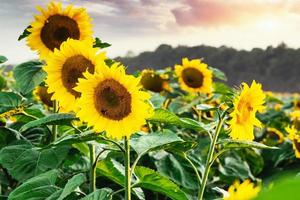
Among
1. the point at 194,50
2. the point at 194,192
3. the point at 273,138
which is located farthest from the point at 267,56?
the point at 194,192

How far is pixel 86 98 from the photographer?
121cm

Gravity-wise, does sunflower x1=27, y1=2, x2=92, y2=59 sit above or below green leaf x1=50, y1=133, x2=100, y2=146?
above

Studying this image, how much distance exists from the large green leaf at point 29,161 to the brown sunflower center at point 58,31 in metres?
0.31

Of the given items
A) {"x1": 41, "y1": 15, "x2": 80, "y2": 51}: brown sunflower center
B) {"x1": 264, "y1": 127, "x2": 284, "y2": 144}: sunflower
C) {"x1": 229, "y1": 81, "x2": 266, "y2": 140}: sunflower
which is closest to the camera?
{"x1": 229, "y1": 81, "x2": 266, "y2": 140}: sunflower

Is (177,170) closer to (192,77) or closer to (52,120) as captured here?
(52,120)

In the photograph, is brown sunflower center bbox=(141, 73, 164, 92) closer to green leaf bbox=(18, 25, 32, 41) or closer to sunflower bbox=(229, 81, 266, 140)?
green leaf bbox=(18, 25, 32, 41)

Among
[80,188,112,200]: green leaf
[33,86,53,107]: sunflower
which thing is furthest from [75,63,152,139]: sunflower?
[33,86,53,107]: sunflower

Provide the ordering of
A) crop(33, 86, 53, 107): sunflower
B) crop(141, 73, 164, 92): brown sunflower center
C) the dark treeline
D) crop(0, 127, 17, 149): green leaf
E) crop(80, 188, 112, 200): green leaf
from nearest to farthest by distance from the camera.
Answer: crop(80, 188, 112, 200): green leaf → crop(0, 127, 17, 149): green leaf → crop(33, 86, 53, 107): sunflower → crop(141, 73, 164, 92): brown sunflower center → the dark treeline

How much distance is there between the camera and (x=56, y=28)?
66.1 inches

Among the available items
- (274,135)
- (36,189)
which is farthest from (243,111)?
(274,135)

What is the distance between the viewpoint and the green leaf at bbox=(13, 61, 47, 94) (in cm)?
160

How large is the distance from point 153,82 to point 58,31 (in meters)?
1.69

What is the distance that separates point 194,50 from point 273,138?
31.1 ft

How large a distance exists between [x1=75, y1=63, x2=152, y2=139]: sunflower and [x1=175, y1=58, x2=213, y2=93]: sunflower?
6.35ft
